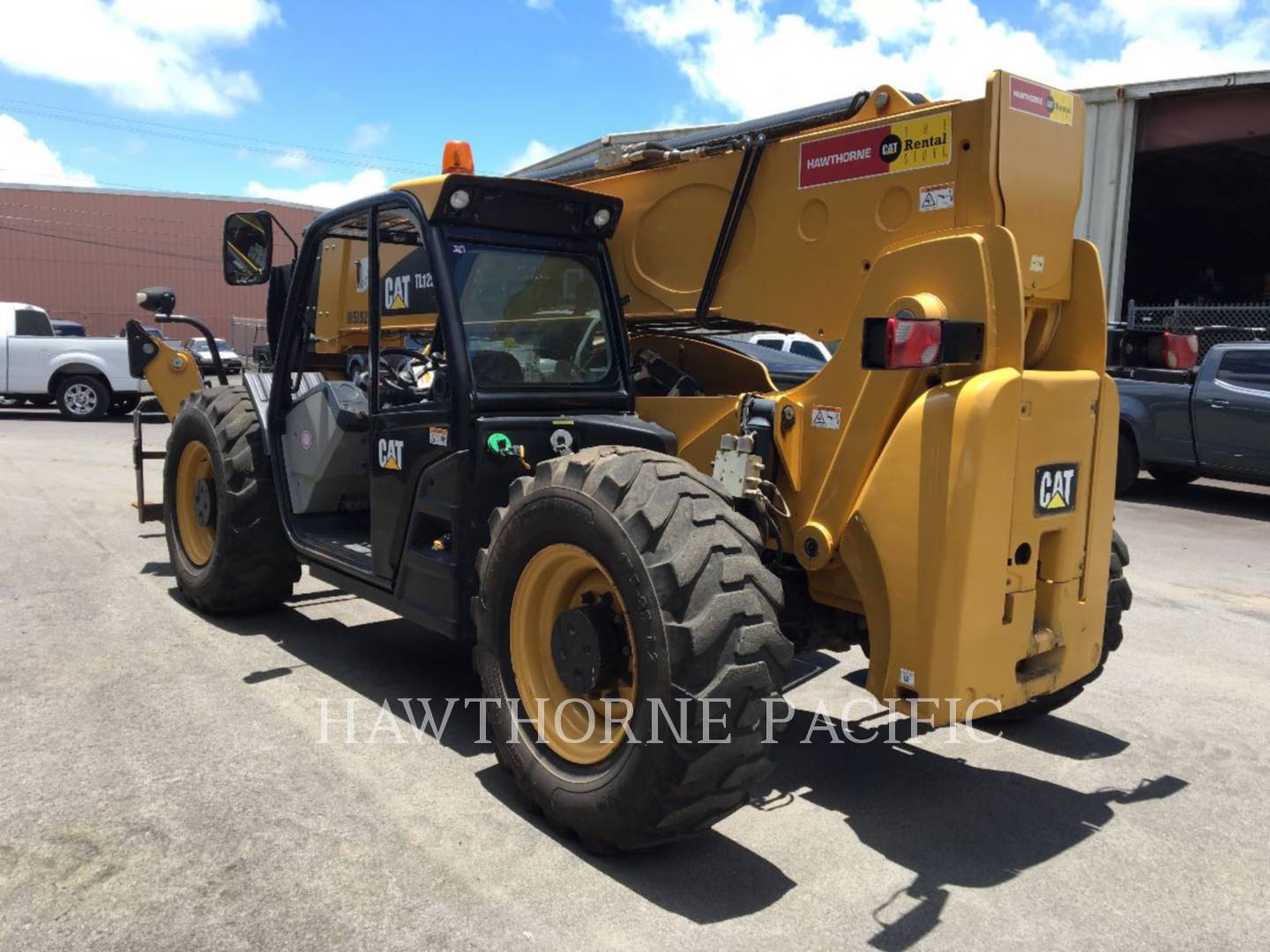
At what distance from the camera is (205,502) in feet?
20.0

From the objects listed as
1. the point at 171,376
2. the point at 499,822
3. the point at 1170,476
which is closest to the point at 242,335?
the point at 171,376

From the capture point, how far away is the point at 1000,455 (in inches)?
129

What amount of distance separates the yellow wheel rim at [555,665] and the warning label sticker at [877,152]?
5.62ft

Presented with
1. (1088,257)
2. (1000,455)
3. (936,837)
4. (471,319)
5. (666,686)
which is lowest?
(936,837)

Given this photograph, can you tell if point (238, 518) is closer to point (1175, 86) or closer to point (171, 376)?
point (171, 376)

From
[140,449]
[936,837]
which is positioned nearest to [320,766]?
[936,837]

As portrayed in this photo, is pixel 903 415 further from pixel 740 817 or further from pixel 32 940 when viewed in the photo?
pixel 32 940

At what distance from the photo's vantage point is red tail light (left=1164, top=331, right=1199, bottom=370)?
433 cm

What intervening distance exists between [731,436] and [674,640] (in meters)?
1.04

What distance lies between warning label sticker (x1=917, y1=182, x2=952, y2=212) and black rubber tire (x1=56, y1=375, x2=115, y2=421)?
61.7ft

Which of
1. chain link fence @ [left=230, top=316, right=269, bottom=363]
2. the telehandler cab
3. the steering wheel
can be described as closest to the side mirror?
the telehandler cab

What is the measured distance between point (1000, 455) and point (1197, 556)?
6.84 meters

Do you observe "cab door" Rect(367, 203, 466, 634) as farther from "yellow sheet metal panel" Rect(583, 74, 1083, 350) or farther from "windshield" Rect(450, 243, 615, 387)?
"yellow sheet metal panel" Rect(583, 74, 1083, 350)

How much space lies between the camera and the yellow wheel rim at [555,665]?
144 inches
